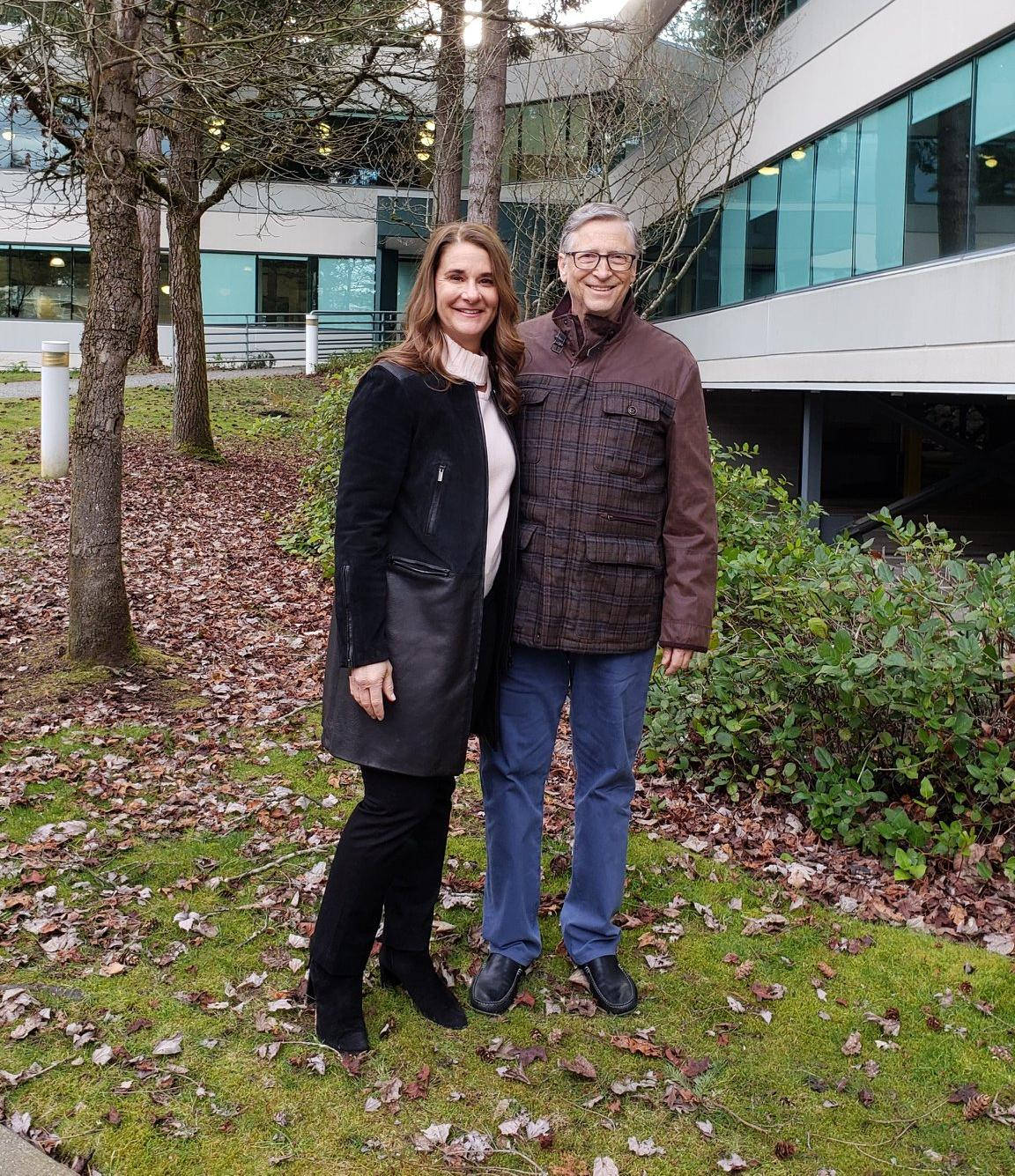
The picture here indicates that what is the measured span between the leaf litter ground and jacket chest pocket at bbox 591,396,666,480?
5.65ft

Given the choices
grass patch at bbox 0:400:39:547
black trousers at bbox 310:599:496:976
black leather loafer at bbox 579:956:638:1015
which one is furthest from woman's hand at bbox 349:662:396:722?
grass patch at bbox 0:400:39:547

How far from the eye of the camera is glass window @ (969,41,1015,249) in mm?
A: 10914

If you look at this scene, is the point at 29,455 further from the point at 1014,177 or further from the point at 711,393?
the point at 711,393

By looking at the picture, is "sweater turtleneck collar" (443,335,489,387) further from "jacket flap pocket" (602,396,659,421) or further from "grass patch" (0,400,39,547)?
"grass patch" (0,400,39,547)

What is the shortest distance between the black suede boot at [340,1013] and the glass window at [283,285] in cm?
3087

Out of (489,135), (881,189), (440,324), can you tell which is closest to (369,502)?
(440,324)

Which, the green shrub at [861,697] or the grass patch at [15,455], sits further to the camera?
the grass patch at [15,455]

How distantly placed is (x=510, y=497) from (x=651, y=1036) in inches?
67.3

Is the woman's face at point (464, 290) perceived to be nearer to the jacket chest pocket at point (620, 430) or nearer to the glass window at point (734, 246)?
the jacket chest pocket at point (620, 430)

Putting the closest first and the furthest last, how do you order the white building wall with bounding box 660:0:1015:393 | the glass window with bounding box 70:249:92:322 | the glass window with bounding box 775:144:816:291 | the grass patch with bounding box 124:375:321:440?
the white building wall with bounding box 660:0:1015:393 < the glass window with bounding box 775:144:816:291 < the grass patch with bounding box 124:375:321:440 < the glass window with bounding box 70:249:92:322

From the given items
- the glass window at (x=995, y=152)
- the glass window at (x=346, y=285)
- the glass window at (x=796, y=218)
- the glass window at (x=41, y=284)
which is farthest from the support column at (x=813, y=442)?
the glass window at (x=41, y=284)

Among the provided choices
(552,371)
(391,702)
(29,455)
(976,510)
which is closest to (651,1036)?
(391,702)

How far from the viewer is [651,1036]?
11.3 ft

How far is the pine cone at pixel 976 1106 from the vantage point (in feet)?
10.2
